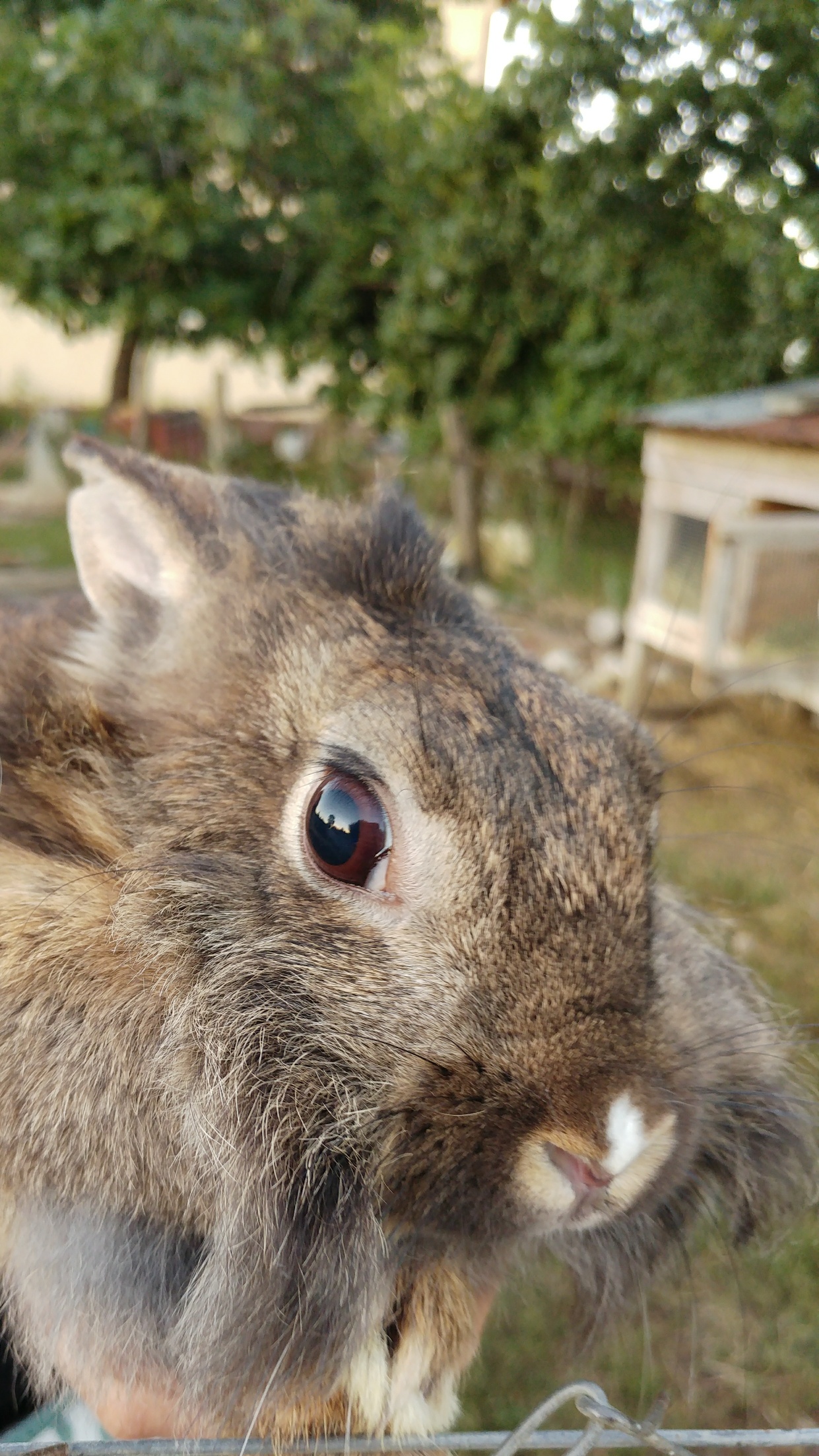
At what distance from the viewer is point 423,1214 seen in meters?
0.97

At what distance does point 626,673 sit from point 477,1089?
3579 millimetres

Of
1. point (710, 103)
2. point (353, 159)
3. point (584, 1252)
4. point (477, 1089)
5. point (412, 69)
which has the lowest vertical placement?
point (584, 1252)

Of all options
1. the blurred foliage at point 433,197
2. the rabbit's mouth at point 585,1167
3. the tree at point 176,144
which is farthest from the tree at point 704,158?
the tree at point 176,144

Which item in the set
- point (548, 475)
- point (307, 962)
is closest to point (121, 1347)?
point (307, 962)

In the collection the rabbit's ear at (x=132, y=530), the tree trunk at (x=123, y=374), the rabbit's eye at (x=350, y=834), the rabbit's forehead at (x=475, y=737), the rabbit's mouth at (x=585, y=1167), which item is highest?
the tree trunk at (x=123, y=374)

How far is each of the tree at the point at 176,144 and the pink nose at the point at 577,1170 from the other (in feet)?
13.2

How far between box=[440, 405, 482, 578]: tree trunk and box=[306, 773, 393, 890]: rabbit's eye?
5.05 metres

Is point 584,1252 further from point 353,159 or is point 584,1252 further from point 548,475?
point 548,475

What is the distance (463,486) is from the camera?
6.38 metres

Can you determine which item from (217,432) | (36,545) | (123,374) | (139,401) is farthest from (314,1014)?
(217,432)

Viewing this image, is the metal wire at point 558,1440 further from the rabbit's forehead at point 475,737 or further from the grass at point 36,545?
the grass at point 36,545

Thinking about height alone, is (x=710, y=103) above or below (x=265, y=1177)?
above

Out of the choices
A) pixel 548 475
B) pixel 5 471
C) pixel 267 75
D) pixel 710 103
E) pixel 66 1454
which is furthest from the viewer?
pixel 5 471

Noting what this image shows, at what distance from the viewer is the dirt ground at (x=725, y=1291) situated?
1.83 m
